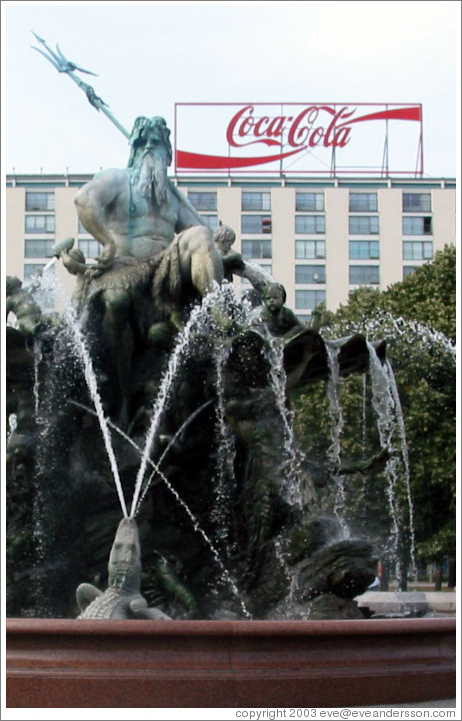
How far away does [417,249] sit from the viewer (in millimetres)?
74312

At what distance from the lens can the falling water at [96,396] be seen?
1173 cm

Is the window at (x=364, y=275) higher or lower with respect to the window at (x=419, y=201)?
lower

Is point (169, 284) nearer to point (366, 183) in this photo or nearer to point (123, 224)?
point (123, 224)

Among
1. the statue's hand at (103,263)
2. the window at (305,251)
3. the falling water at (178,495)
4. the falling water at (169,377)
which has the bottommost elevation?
the falling water at (178,495)

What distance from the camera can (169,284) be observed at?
39.8 feet

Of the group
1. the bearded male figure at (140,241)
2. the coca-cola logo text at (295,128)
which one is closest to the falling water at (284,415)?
the bearded male figure at (140,241)

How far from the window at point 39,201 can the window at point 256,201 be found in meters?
12.1

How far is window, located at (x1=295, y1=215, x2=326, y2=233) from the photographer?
74312 mm

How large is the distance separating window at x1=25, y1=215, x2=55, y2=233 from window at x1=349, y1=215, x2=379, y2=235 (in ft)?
61.3

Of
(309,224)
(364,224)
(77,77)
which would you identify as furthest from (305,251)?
(77,77)

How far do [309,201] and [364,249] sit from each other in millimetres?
4542

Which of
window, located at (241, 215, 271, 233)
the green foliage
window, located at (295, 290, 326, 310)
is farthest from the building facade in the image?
the green foliage

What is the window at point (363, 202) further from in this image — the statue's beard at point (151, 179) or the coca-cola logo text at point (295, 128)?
the statue's beard at point (151, 179)

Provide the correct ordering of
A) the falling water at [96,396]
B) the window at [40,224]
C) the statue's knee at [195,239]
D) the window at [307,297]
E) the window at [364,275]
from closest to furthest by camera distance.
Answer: the falling water at [96,396], the statue's knee at [195,239], the window at [307,297], the window at [364,275], the window at [40,224]
